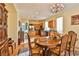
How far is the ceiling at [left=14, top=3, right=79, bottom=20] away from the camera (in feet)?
6.74

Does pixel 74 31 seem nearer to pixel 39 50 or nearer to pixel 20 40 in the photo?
pixel 39 50

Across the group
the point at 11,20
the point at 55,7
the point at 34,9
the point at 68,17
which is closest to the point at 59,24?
the point at 68,17

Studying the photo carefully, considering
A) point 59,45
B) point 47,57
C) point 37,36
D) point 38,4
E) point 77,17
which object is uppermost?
point 38,4

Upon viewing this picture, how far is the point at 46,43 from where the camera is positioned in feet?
6.94

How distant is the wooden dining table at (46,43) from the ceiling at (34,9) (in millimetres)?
375

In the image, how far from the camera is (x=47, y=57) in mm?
2107

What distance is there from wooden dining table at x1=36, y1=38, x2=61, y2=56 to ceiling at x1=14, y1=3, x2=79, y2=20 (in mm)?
375

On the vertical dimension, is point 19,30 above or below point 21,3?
below

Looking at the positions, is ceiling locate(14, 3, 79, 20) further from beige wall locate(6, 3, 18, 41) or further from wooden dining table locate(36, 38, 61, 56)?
wooden dining table locate(36, 38, 61, 56)

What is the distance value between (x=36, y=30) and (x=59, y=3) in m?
0.58

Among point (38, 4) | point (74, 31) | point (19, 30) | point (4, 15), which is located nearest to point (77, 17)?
point (74, 31)

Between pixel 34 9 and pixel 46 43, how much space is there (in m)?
0.59

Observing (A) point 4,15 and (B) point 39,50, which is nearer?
(A) point 4,15

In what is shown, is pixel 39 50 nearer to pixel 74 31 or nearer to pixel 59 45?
pixel 59 45
